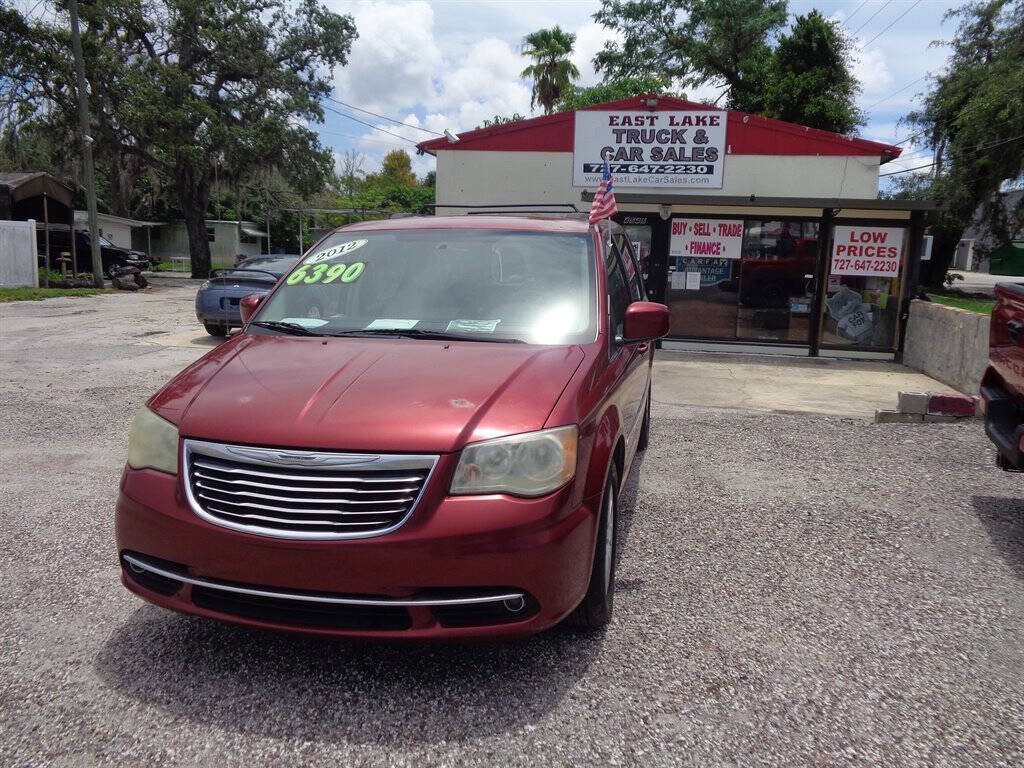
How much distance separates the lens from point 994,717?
9.12 ft

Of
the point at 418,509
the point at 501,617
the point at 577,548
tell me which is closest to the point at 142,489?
the point at 418,509

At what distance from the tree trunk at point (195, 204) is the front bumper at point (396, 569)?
31.8 meters

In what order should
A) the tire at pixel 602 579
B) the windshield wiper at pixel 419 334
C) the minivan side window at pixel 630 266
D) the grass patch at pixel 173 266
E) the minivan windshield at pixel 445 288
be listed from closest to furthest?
the tire at pixel 602 579 → the windshield wiper at pixel 419 334 → the minivan windshield at pixel 445 288 → the minivan side window at pixel 630 266 → the grass patch at pixel 173 266

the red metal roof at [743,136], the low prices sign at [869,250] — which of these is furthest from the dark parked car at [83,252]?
the low prices sign at [869,250]

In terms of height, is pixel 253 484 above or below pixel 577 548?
above

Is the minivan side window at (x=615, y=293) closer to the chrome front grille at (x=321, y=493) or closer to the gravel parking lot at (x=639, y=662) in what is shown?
the gravel parking lot at (x=639, y=662)

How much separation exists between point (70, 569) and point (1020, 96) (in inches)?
1180

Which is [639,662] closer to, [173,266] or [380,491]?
[380,491]

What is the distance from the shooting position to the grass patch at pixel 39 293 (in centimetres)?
1984

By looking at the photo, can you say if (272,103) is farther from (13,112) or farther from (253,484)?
(253,484)

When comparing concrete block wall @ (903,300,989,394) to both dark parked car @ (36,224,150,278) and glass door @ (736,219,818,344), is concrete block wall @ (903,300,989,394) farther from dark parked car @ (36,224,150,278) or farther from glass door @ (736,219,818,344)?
dark parked car @ (36,224,150,278)

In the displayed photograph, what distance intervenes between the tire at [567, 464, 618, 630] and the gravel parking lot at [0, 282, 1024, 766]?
8 cm

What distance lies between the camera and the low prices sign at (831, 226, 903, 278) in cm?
1244

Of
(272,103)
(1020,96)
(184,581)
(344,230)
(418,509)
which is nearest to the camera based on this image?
(418,509)
